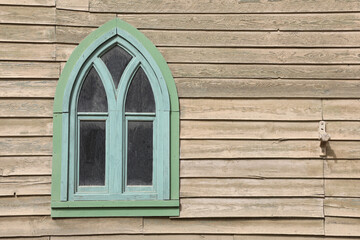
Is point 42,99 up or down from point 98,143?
up

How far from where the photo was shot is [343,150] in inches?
164

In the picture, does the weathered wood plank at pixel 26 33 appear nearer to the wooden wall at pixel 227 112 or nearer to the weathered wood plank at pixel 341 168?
the wooden wall at pixel 227 112

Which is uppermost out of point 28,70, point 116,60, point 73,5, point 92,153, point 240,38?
point 73,5

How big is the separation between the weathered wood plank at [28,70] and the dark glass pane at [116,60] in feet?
1.59

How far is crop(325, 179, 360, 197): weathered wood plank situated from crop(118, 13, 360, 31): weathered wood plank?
1469 mm

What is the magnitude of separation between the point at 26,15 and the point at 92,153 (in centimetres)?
143

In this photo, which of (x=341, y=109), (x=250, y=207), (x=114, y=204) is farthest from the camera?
(x=341, y=109)

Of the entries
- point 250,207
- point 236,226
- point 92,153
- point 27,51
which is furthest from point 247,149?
point 27,51

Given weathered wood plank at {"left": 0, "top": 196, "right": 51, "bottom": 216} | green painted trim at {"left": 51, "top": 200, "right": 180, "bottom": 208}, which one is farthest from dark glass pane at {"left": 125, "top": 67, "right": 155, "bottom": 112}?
weathered wood plank at {"left": 0, "top": 196, "right": 51, "bottom": 216}

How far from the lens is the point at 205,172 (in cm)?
409

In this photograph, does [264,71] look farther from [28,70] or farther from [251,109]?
[28,70]

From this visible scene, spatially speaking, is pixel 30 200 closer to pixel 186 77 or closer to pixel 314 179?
pixel 186 77

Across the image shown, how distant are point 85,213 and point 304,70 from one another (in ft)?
8.04

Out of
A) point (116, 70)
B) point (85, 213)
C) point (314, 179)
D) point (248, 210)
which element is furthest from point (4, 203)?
point (314, 179)
